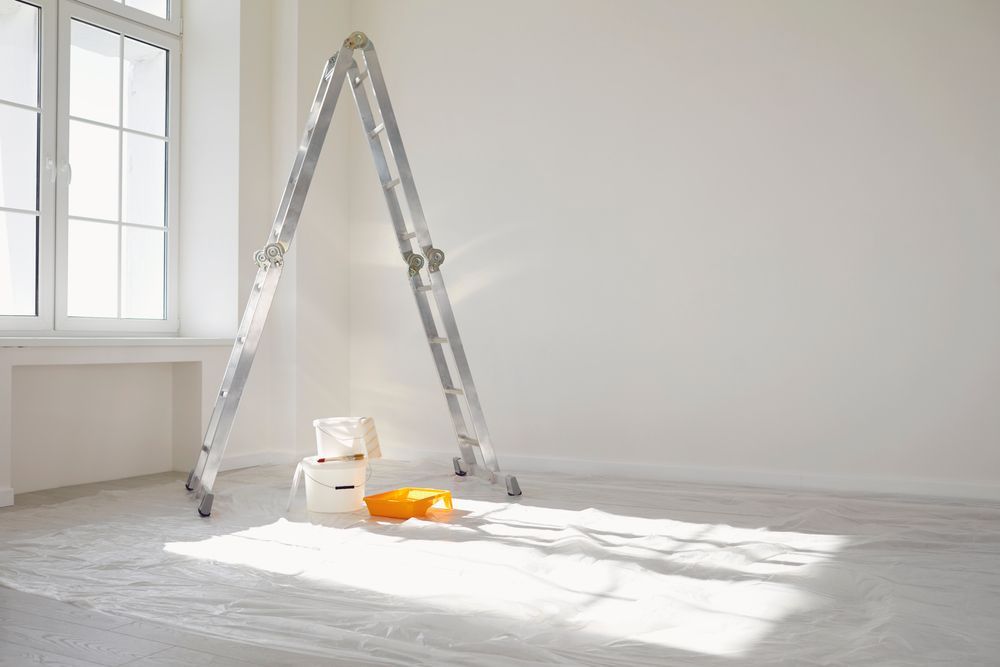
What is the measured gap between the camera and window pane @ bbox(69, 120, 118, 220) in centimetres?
437

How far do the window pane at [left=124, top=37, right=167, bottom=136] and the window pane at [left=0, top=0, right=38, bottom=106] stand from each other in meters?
0.53

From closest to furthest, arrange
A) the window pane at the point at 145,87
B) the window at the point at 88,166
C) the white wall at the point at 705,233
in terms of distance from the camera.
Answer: the white wall at the point at 705,233, the window at the point at 88,166, the window pane at the point at 145,87

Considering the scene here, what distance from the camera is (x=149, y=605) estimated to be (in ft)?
7.61

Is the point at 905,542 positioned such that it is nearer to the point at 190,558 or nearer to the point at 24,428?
the point at 190,558

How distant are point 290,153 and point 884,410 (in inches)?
136

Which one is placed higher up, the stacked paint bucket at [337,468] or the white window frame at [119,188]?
the white window frame at [119,188]

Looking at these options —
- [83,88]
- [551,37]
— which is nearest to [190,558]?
[83,88]

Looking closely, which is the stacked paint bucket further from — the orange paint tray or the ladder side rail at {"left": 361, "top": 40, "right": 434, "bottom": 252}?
the ladder side rail at {"left": 361, "top": 40, "right": 434, "bottom": 252}

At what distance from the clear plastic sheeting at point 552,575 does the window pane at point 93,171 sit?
1.57m

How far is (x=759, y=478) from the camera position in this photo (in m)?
4.11

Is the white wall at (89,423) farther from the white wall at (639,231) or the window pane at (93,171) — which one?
the window pane at (93,171)

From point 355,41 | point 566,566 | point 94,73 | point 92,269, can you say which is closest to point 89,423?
point 92,269

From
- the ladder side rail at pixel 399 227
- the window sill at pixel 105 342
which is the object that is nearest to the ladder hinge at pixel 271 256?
the ladder side rail at pixel 399 227

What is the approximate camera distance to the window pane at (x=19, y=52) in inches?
160
